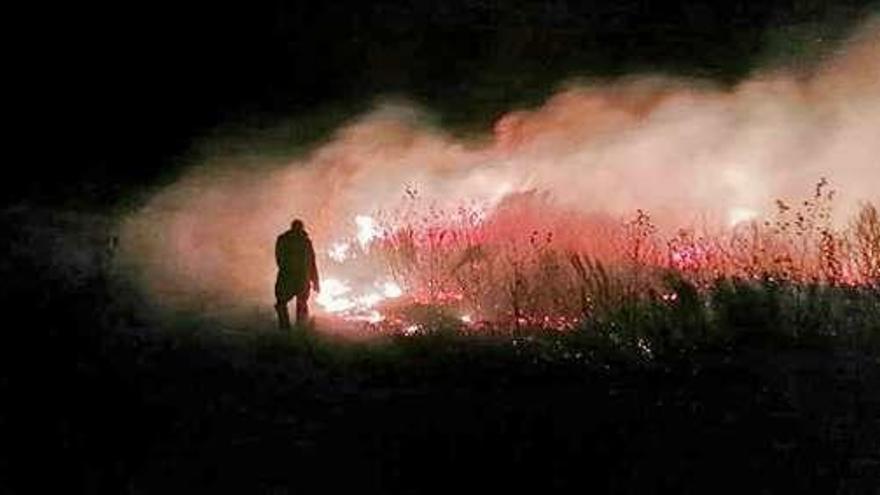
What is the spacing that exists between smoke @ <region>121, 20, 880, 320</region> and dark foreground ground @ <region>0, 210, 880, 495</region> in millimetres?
7719

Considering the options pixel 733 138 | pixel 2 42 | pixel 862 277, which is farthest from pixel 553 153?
A: pixel 2 42

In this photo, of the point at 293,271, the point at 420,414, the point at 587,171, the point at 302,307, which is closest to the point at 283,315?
the point at 302,307

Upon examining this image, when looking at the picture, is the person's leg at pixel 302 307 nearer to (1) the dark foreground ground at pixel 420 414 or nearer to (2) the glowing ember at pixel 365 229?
(1) the dark foreground ground at pixel 420 414

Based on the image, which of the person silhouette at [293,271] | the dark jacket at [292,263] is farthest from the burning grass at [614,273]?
the dark jacket at [292,263]

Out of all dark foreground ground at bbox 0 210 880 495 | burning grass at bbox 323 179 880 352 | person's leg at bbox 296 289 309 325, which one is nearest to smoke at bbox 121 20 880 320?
burning grass at bbox 323 179 880 352

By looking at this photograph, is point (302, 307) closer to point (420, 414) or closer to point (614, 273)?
point (614, 273)

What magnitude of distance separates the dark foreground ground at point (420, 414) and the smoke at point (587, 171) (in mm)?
7719

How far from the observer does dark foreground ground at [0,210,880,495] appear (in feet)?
36.6

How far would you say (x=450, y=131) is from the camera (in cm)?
3744

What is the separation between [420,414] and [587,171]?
15149 millimetres

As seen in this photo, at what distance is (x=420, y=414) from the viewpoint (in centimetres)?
1368

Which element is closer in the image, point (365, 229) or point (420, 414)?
point (420, 414)

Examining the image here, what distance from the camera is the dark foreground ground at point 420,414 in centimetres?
1116

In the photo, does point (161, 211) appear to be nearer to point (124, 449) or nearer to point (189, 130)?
point (189, 130)
